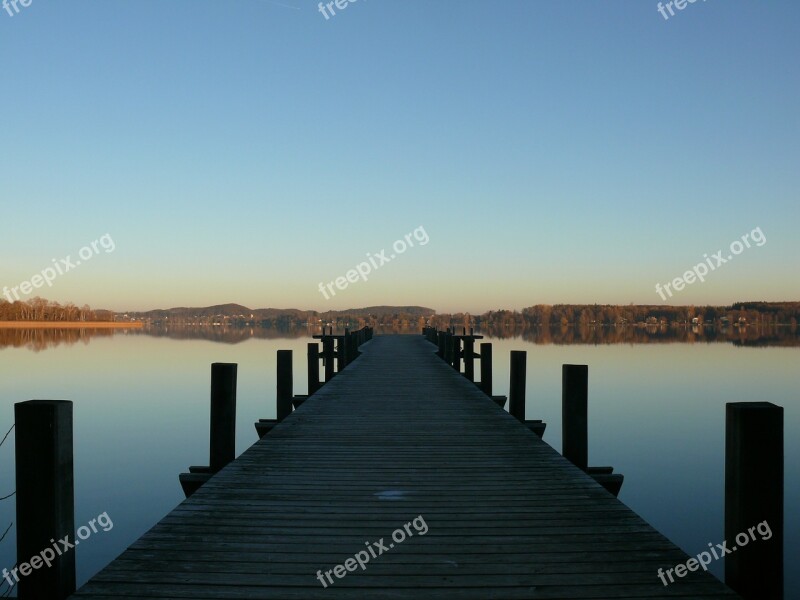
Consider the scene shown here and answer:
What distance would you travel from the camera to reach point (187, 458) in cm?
1653

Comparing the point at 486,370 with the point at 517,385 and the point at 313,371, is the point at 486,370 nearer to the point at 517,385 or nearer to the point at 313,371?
the point at 313,371

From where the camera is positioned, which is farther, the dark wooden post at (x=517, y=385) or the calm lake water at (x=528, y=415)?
the calm lake water at (x=528, y=415)

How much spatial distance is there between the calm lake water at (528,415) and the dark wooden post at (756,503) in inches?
263

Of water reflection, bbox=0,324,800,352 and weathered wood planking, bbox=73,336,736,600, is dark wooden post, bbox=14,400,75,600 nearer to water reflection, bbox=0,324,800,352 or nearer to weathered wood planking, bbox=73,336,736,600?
weathered wood planking, bbox=73,336,736,600

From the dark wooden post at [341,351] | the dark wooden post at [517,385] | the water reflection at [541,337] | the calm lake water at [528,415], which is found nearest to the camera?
the dark wooden post at [517,385]

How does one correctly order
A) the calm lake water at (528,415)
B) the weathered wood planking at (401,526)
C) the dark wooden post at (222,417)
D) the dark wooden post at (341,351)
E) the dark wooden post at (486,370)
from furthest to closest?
the dark wooden post at (341,351)
the dark wooden post at (486,370)
the calm lake water at (528,415)
the dark wooden post at (222,417)
the weathered wood planking at (401,526)

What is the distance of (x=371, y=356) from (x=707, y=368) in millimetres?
26776

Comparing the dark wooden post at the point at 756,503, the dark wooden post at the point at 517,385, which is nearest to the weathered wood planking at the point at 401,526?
the dark wooden post at the point at 756,503

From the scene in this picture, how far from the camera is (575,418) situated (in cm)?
714

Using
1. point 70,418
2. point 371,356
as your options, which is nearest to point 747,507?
point 70,418

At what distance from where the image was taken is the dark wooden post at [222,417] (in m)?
6.88

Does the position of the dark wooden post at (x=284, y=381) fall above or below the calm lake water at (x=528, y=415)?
above

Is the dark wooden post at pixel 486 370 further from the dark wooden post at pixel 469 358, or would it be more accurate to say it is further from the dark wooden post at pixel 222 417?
the dark wooden post at pixel 222 417

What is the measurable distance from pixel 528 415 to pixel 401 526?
19386 mm
